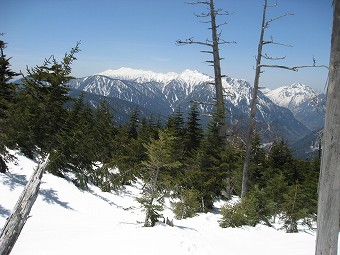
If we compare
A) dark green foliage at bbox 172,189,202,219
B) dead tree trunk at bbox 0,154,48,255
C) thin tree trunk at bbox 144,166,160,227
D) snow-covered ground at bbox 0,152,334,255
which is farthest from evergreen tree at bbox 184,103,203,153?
dead tree trunk at bbox 0,154,48,255

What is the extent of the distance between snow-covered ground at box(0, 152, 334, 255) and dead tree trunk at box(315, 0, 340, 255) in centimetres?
434

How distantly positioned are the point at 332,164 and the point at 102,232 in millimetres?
6652

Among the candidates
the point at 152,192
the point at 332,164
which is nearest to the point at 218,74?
the point at 152,192

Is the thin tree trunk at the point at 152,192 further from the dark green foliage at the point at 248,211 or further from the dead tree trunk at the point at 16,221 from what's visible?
the dead tree trunk at the point at 16,221

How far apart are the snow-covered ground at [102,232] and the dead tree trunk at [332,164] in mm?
Result: 4335

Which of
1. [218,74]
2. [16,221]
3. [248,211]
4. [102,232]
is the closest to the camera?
[16,221]

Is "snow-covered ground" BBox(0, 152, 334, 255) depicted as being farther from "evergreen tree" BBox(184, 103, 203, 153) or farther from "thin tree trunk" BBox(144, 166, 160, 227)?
"evergreen tree" BBox(184, 103, 203, 153)

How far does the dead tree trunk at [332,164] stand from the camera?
3.73 metres

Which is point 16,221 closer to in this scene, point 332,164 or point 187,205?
point 332,164

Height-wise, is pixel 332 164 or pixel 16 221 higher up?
pixel 332 164

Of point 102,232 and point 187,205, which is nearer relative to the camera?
point 102,232

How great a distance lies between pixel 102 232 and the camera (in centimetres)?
812

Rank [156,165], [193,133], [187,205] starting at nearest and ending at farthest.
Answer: [156,165] < [187,205] < [193,133]

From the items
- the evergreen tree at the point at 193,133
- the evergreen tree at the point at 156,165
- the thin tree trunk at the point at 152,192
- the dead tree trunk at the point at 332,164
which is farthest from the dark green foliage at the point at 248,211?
the evergreen tree at the point at 193,133
